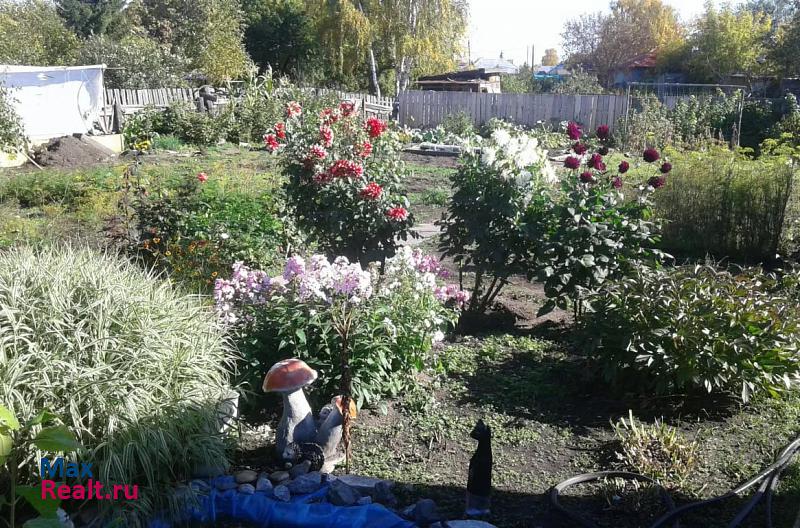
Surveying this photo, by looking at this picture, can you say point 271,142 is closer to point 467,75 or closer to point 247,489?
point 247,489

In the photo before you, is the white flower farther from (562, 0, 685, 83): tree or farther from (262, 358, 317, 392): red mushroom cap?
(562, 0, 685, 83): tree

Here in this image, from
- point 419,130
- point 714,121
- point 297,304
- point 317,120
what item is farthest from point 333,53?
point 297,304

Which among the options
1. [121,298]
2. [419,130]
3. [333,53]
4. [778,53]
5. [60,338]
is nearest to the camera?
[60,338]

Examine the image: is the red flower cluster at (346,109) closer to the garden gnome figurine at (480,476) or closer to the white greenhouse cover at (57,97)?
the garden gnome figurine at (480,476)

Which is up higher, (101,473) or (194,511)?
(101,473)

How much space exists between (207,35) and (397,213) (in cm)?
2374

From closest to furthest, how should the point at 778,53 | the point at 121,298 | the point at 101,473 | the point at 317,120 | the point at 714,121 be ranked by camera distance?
1. the point at 101,473
2. the point at 121,298
3. the point at 317,120
4. the point at 714,121
5. the point at 778,53

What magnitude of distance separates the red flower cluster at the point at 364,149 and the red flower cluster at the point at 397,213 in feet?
1.83

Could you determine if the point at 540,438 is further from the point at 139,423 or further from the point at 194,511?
the point at 139,423

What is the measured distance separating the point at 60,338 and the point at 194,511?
1062mm

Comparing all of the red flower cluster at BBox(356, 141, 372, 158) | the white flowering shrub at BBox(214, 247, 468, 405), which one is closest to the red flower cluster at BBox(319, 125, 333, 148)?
the red flower cluster at BBox(356, 141, 372, 158)

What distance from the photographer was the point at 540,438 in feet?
12.9

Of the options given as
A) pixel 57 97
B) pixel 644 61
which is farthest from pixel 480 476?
pixel 644 61

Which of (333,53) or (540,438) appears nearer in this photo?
(540,438)
